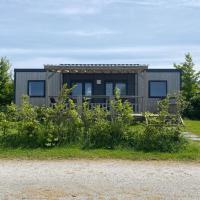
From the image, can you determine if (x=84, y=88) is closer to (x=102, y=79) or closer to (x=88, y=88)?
(x=88, y=88)

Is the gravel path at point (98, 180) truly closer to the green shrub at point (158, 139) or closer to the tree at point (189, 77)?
the green shrub at point (158, 139)

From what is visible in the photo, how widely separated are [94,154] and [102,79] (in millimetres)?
15275

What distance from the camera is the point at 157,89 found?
27.4 metres

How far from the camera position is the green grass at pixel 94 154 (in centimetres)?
1158

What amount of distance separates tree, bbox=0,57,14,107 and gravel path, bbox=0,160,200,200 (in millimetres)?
23854

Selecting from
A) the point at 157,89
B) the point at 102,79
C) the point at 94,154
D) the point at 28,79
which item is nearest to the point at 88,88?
the point at 102,79

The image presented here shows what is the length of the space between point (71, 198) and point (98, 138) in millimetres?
6144

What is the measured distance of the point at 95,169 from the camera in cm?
978

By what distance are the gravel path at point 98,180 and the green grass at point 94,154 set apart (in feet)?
2.00

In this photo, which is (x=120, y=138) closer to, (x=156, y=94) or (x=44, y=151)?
(x=44, y=151)

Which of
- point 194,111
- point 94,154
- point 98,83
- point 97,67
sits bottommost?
point 94,154

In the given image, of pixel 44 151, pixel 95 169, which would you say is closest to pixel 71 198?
pixel 95 169

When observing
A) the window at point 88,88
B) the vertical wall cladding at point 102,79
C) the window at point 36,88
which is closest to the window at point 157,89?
the vertical wall cladding at point 102,79

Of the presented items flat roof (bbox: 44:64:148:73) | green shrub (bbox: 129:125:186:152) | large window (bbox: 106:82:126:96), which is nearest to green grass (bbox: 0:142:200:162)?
green shrub (bbox: 129:125:186:152)
